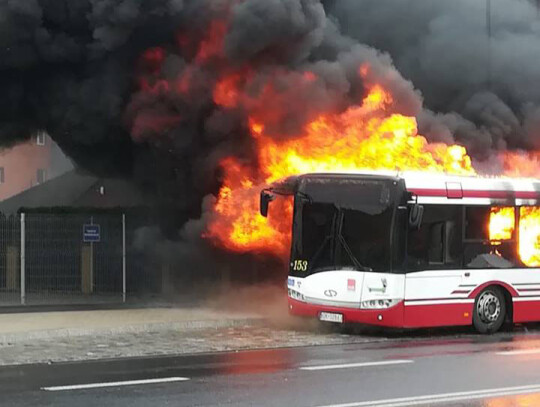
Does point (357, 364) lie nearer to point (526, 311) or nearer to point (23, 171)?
point (526, 311)

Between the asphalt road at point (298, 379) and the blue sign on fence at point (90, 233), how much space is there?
955 centimetres

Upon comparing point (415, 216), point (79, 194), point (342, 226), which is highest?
point (79, 194)

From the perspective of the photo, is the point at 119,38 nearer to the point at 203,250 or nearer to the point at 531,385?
the point at 203,250

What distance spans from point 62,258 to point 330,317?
9.17 meters

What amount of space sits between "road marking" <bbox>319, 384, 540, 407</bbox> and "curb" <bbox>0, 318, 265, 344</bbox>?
7.04 meters

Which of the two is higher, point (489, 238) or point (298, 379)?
point (489, 238)

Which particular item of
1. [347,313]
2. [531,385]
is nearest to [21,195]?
[347,313]

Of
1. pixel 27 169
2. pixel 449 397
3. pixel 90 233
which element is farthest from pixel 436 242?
pixel 27 169

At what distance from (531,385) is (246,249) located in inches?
413

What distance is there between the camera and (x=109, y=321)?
16.3 metres

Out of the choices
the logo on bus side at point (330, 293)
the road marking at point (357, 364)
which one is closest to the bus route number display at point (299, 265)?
the logo on bus side at point (330, 293)

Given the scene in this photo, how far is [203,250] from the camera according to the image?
844 inches

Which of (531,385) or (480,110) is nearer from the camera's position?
(531,385)

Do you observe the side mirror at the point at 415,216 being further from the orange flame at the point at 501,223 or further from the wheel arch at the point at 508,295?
→ the wheel arch at the point at 508,295
